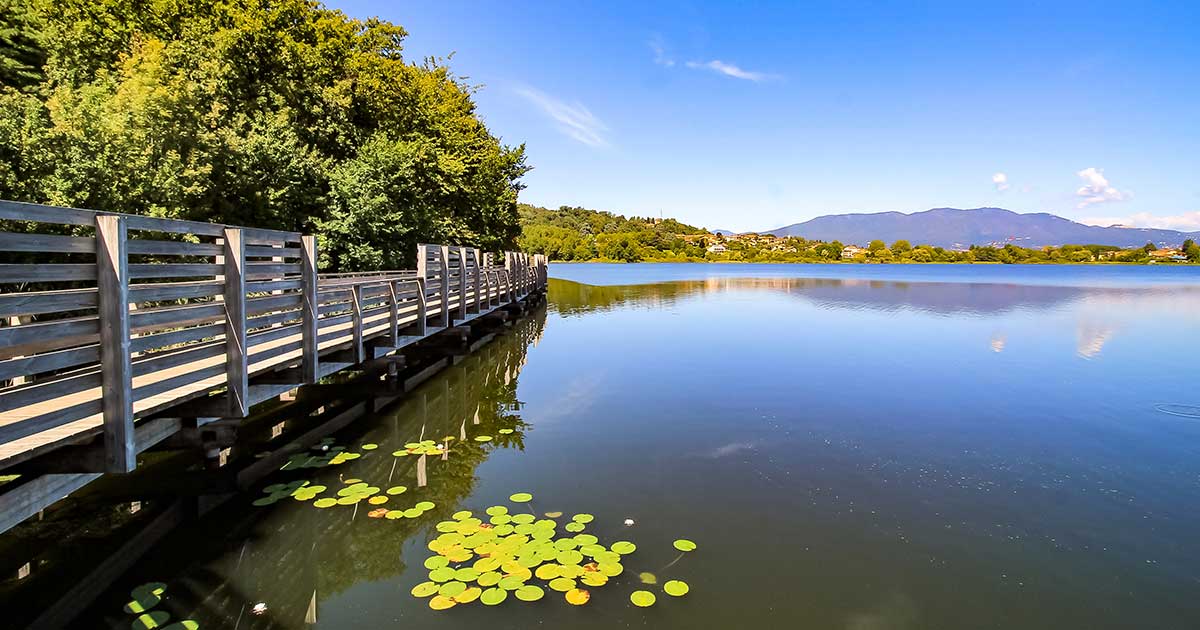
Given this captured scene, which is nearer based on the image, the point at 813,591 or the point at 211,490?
the point at 813,591

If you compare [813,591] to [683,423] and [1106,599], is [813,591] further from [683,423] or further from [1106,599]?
[683,423]

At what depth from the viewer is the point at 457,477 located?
7797 mm

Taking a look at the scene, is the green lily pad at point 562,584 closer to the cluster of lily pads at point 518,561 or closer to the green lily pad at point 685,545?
the cluster of lily pads at point 518,561

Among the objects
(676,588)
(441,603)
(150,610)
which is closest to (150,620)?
(150,610)

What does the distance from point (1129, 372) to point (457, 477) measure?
1683 cm

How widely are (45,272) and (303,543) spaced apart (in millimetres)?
3323

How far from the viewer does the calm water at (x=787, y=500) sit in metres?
4.95

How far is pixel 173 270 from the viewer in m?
5.05

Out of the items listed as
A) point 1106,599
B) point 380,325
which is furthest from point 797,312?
point 1106,599

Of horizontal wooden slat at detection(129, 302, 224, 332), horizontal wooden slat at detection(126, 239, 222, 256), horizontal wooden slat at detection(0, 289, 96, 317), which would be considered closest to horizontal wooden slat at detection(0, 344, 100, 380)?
horizontal wooden slat at detection(0, 289, 96, 317)

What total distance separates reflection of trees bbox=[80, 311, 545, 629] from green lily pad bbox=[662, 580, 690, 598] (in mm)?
2368

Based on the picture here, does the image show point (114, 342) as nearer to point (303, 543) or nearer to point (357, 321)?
point (303, 543)

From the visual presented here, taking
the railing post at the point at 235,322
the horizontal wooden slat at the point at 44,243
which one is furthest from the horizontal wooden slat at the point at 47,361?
the railing post at the point at 235,322

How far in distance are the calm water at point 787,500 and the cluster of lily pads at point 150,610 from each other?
0.31ft
